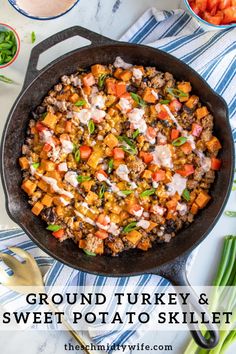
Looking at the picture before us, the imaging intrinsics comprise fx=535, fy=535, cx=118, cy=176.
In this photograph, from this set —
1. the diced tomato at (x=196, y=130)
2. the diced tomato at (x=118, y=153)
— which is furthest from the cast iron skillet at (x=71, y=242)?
the diced tomato at (x=118, y=153)

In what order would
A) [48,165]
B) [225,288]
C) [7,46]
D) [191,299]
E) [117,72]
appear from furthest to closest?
[225,288], [7,46], [117,72], [48,165], [191,299]

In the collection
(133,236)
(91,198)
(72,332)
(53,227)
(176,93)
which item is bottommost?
(72,332)

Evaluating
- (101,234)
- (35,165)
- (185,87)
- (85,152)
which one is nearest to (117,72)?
(185,87)

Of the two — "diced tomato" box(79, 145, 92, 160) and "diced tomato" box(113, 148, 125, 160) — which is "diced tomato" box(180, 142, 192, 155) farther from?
"diced tomato" box(79, 145, 92, 160)

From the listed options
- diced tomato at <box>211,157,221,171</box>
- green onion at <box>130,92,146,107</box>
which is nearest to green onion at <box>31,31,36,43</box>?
green onion at <box>130,92,146,107</box>

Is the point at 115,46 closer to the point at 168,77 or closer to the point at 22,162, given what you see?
the point at 168,77

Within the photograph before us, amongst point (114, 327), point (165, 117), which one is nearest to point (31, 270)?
point (114, 327)

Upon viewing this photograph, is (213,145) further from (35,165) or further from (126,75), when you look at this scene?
(35,165)
